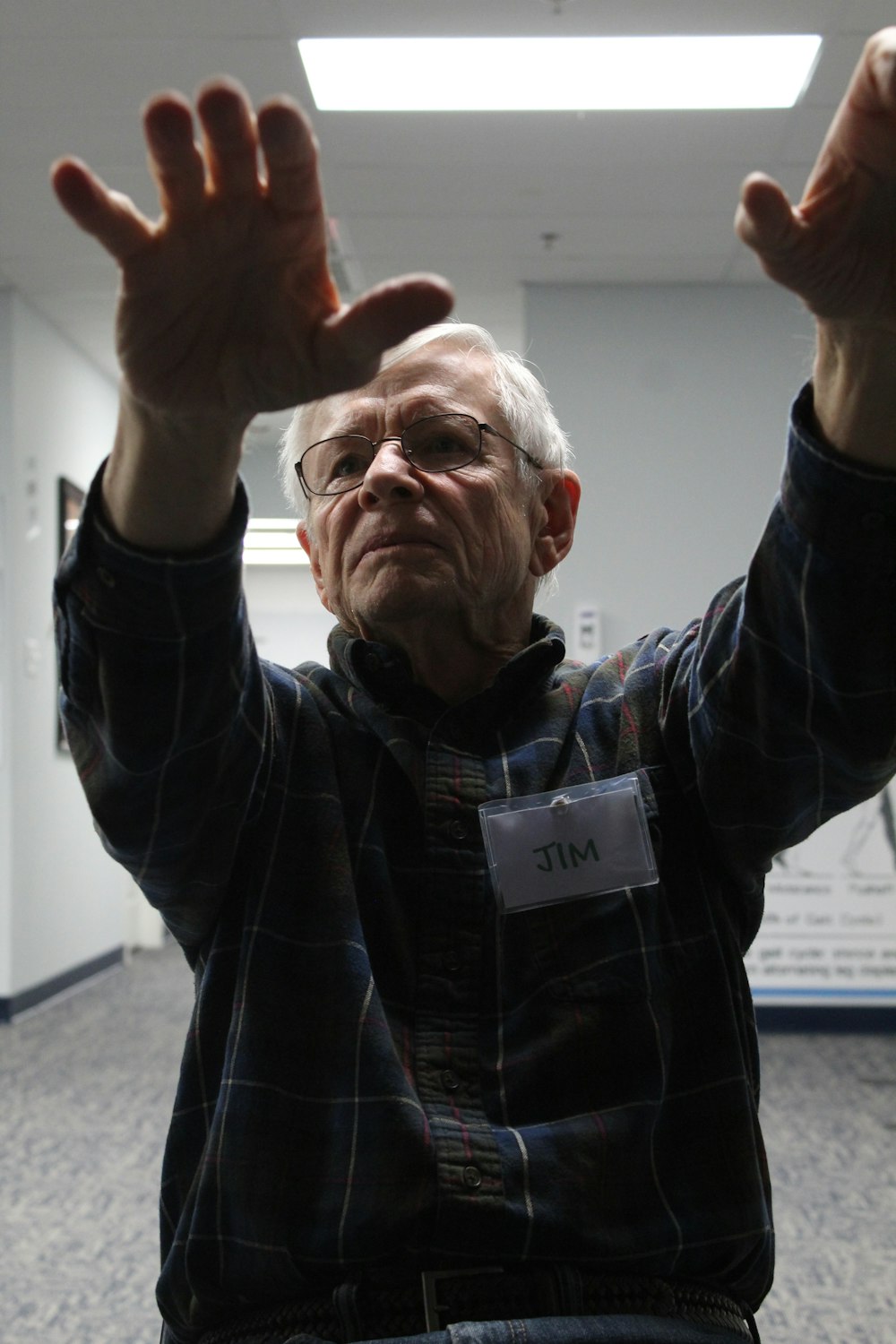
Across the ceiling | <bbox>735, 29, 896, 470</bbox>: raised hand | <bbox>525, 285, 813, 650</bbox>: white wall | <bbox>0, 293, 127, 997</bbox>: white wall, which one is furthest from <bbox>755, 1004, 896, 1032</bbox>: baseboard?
<bbox>735, 29, 896, 470</bbox>: raised hand

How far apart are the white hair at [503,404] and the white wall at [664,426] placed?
3.47 meters

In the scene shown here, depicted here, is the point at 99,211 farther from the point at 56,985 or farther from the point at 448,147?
the point at 56,985

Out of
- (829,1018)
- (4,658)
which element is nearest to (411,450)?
(829,1018)

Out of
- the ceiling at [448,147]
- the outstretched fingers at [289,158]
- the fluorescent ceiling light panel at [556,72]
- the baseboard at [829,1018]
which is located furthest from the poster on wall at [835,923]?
the outstretched fingers at [289,158]

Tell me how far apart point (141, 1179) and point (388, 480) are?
2.43 metres

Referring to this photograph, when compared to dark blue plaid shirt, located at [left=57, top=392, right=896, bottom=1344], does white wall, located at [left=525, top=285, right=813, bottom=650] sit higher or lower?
lower

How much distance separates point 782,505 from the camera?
0.82 metres

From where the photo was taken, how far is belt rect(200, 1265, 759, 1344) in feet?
2.70

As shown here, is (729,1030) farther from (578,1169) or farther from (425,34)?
(425,34)

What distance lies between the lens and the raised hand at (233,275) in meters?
0.64

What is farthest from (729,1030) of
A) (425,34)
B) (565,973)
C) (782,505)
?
(425,34)

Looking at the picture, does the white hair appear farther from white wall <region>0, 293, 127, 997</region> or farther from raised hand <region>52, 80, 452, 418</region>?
white wall <region>0, 293, 127, 997</region>

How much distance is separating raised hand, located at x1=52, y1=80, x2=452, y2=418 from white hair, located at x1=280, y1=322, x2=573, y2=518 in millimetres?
454

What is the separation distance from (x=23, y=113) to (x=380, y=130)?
1.08 m
